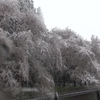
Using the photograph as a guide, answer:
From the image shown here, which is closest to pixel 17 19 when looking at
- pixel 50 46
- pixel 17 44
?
pixel 17 44

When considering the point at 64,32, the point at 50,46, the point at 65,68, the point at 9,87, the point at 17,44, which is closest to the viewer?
the point at 9,87

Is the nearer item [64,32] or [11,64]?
[11,64]

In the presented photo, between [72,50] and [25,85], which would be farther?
[72,50]

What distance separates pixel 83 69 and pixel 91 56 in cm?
150

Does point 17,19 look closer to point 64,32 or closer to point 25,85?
point 25,85

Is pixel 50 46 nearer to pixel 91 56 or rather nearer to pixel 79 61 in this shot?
pixel 79 61

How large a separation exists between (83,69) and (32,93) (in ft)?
19.6

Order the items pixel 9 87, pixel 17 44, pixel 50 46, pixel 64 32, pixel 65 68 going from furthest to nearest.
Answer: pixel 64 32
pixel 65 68
pixel 50 46
pixel 17 44
pixel 9 87

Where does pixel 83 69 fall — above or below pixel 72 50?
below

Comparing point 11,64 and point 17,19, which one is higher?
point 17,19

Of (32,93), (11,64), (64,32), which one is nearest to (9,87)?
(11,64)

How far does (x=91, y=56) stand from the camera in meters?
14.7

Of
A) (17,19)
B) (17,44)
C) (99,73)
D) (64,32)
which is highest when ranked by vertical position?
(64,32)

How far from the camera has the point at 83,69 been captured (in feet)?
45.7
